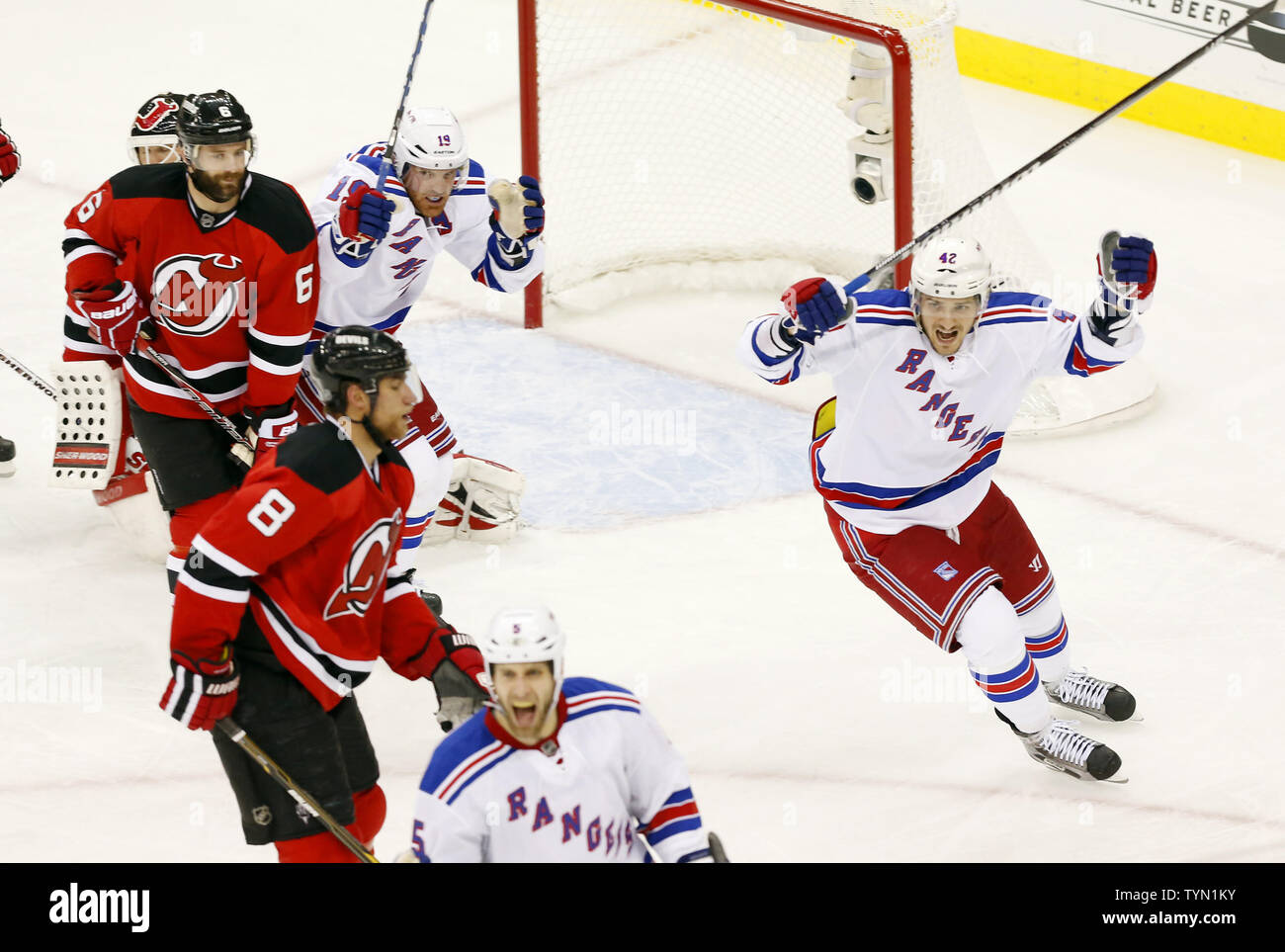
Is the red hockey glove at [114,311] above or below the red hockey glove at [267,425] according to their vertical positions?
above

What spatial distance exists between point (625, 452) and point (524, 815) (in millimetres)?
2793

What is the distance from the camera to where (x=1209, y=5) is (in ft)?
22.9

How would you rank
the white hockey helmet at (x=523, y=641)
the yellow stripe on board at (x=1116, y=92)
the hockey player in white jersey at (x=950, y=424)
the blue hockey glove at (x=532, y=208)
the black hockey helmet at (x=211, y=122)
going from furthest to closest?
1. the yellow stripe on board at (x=1116, y=92)
2. the blue hockey glove at (x=532, y=208)
3. the black hockey helmet at (x=211, y=122)
4. the hockey player in white jersey at (x=950, y=424)
5. the white hockey helmet at (x=523, y=641)

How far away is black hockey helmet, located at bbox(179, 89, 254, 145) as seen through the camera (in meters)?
3.88

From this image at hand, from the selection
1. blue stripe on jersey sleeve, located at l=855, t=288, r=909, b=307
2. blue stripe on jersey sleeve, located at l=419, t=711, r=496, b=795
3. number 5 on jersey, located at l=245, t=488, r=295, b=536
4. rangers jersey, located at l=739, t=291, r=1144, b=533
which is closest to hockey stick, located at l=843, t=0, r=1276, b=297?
blue stripe on jersey sleeve, located at l=855, t=288, r=909, b=307

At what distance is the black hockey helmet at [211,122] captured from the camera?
388 cm

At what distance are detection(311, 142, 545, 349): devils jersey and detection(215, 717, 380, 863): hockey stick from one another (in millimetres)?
1536

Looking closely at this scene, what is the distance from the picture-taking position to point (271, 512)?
296cm

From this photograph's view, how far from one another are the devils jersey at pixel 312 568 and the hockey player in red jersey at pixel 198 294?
809 millimetres

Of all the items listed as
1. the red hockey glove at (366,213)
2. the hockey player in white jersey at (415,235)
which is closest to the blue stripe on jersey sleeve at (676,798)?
the hockey player in white jersey at (415,235)

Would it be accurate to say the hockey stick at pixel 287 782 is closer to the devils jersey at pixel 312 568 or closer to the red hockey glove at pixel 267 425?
the devils jersey at pixel 312 568

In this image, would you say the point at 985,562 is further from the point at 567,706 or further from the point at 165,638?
the point at 165,638

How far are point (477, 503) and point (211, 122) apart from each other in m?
1.42
